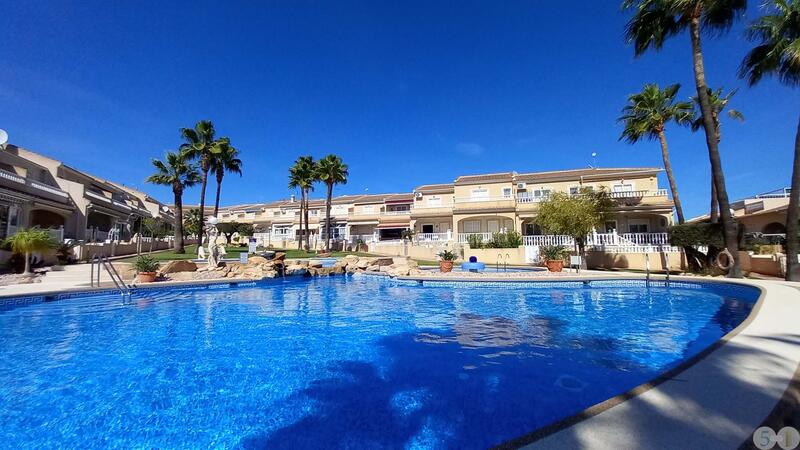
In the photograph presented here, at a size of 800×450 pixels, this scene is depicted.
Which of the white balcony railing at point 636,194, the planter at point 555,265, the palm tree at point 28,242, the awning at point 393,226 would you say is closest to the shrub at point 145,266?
the palm tree at point 28,242

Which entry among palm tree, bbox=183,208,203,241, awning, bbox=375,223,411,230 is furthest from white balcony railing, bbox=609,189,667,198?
palm tree, bbox=183,208,203,241

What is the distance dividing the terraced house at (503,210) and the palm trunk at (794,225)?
27.4ft

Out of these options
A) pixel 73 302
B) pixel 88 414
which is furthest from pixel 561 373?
pixel 73 302

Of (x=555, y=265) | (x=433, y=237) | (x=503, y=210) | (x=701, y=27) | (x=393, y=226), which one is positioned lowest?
(x=555, y=265)

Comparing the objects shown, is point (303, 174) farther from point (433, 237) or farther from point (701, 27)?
point (701, 27)

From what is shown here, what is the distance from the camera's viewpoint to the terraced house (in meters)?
28.6

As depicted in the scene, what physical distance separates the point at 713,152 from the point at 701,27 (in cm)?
671

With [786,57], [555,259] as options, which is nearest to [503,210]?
[555,259]

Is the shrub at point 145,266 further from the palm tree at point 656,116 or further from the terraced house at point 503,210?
the palm tree at point 656,116

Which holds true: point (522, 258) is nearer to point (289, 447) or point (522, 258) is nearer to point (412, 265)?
point (412, 265)

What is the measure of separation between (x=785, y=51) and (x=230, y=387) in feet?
79.3

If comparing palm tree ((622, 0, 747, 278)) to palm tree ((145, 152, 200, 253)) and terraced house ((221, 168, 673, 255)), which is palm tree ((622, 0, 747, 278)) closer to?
terraced house ((221, 168, 673, 255))

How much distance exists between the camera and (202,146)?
104 feet

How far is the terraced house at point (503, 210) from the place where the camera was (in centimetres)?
2862
